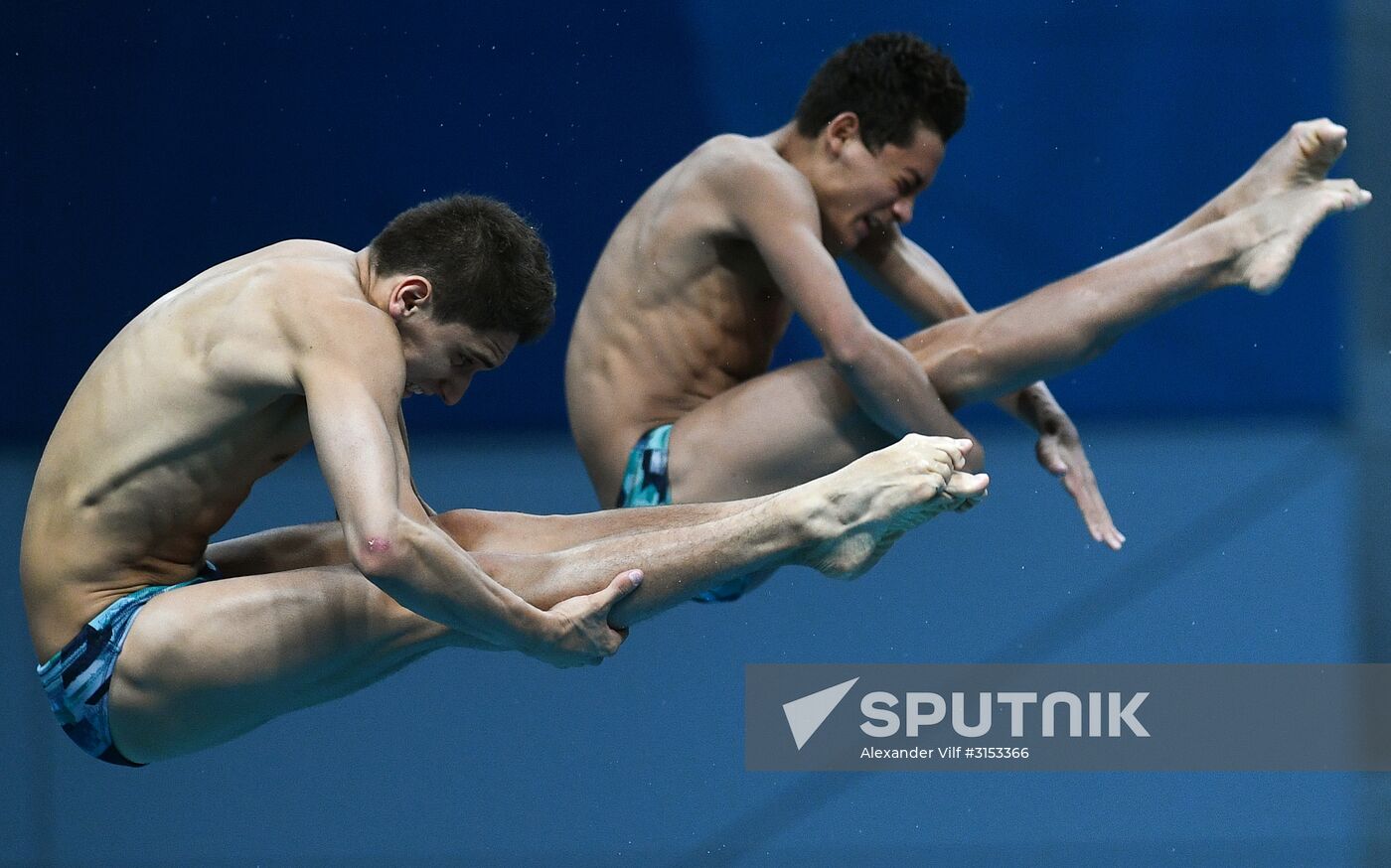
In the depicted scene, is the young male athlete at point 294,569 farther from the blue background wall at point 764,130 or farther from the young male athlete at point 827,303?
the blue background wall at point 764,130

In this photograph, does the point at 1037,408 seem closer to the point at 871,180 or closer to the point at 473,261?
the point at 871,180

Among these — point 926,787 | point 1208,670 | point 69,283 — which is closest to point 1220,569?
point 1208,670

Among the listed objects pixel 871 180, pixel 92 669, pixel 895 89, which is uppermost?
pixel 895 89

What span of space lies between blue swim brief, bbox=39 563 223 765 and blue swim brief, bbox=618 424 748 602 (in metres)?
0.86

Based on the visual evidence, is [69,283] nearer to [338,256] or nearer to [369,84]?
[369,84]

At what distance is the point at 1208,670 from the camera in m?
4.09

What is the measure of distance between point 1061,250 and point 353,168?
76.5 inches

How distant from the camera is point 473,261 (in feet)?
7.55

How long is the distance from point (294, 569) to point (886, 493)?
2.81 ft

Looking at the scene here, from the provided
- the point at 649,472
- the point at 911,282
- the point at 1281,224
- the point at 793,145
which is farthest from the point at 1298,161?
the point at 649,472

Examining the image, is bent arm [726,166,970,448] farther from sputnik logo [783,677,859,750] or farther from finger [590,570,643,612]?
sputnik logo [783,677,859,750]

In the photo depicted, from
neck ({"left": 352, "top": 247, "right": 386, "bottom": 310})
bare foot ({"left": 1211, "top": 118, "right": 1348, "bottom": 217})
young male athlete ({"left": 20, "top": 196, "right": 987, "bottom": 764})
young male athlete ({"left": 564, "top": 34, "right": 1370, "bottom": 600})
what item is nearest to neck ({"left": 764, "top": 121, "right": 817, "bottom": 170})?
young male athlete ({"left": 564, "top": 34, "right": 1370, "bottom": 600})

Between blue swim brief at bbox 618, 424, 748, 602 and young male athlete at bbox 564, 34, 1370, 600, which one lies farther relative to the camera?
blue swim brief at bbox 618, 424, 748, 602

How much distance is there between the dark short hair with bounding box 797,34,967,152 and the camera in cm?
310
